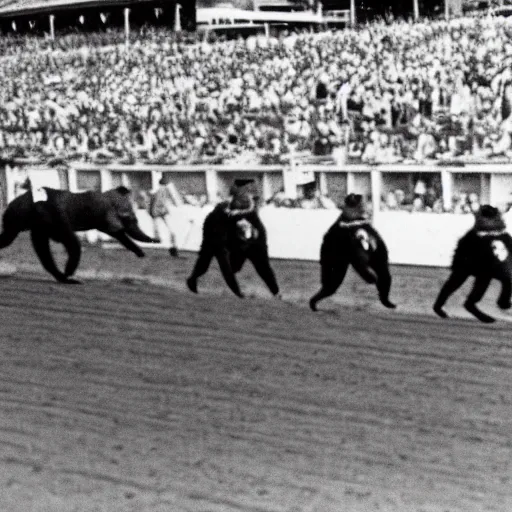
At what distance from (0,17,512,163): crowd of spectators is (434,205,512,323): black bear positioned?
4.53m

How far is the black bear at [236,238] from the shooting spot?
1421cm

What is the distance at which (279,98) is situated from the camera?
23.1 metres

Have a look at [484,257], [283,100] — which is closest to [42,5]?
[283,100]

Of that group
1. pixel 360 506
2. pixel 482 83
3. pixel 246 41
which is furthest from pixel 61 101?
pixel 360 506

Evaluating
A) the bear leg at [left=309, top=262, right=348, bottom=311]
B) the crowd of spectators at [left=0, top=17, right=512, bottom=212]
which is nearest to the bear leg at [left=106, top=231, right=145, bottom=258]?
the crowd of spectators at [left=0, top=17, right=512, bottom=212]

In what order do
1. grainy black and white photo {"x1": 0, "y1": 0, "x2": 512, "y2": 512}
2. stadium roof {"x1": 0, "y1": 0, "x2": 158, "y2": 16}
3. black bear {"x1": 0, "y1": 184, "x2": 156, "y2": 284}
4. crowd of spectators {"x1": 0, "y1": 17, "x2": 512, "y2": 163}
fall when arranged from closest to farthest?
grainy black and white photo {"x1": 0, "y1": 0, "x2": 512, "y2": 512}, black bear {"x1": 0, "y1": 184, "x2": 156, "y2": 284}, crowd of spectators {"x1": 0, "y1": 17, "x2": 512, "y2": 163}, stadium roof {"x1": 0, "y1": 0, "x2": 158, "y2": 16}

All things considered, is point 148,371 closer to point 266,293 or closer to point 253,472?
point 253,472

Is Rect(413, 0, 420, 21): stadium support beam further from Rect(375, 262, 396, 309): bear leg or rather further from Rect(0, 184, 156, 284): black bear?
Rect(375, 262, 396, 309): bear leg

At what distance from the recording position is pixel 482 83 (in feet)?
66.7

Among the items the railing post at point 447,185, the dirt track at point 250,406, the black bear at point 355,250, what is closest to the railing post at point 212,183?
the railing post at point 447,185

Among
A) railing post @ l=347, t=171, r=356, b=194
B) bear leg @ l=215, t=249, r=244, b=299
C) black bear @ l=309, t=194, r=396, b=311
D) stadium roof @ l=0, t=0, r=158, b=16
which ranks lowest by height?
bear leg @ l=215, t=249, r=244, b=299

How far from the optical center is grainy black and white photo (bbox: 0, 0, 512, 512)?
28.5 feet

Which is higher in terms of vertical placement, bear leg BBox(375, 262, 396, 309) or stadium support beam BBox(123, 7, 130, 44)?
stadium support beam BBox(123, 7, 130, 44)

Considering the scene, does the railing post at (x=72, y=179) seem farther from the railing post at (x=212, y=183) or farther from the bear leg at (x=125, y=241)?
the bear leg at (x=125, y=241)
